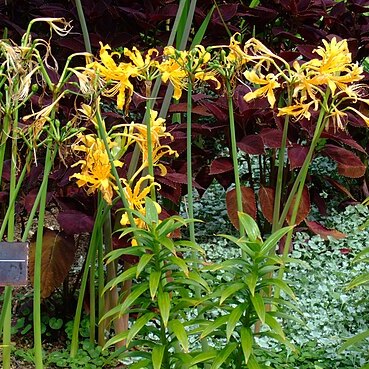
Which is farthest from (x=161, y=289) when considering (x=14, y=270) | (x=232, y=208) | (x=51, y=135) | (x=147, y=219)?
(x=232, y=208)

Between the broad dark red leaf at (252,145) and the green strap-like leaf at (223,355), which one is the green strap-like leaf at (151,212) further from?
the broad dark red leaf at (252,145)

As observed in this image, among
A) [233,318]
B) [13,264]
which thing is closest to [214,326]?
[233,318]

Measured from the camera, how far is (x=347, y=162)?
308 centimetres

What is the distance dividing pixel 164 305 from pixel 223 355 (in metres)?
0.18

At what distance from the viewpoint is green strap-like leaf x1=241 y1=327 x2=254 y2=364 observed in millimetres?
1726

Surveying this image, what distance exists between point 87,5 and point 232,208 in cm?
119

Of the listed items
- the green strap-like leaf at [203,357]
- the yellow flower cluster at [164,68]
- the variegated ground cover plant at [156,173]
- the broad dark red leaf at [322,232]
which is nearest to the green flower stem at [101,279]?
the variegated ground cover plant at [156,173]

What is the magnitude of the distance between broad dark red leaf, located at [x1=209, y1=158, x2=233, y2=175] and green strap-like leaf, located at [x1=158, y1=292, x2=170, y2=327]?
111 cm

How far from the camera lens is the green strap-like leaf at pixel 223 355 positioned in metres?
1.76

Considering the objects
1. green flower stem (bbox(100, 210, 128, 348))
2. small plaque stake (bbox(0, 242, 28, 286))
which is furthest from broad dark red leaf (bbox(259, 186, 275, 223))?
small plaque stake (bbox(0, 242, 28, 286))

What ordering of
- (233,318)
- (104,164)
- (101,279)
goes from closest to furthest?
1. (233,318)
2. (104,164)
3. (101,279)

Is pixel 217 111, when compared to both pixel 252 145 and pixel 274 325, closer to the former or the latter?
pixel 252 145

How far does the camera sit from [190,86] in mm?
2027

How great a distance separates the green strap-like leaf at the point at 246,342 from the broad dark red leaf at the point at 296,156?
1.17 meters
